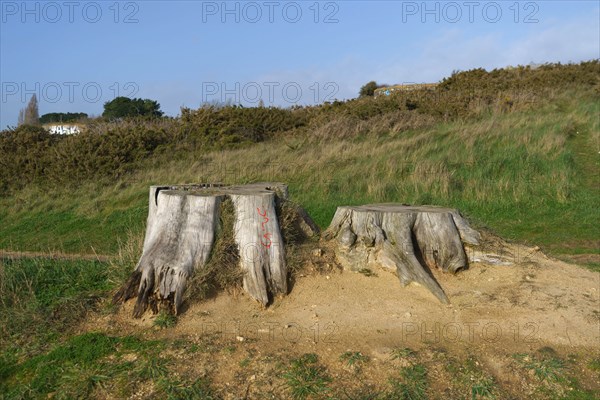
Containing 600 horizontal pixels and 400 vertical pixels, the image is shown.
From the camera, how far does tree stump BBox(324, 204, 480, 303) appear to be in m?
5.67

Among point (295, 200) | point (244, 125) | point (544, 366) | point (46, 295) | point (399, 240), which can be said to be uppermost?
point (244, 125)

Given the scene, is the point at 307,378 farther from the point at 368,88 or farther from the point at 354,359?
the point at 368,88

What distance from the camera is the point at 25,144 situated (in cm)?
1703

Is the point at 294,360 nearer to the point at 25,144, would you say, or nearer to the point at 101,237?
the point at 101,237

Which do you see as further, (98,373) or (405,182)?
(405,182)

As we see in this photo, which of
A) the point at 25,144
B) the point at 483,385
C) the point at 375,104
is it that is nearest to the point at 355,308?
the point at 483,385

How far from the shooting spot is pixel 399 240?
5.72 metres

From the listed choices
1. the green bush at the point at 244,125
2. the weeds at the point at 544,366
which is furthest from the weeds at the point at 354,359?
the green bush at the point at 244,125

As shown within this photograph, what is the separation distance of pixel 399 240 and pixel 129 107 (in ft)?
79.1

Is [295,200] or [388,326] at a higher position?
[295,200]

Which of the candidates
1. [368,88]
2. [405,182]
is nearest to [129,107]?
[368,88]

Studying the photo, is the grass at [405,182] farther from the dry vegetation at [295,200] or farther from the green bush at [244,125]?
the green bush at [244,125]

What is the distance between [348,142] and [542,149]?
5089 millimetres

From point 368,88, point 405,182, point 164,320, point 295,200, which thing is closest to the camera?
point 164,320
